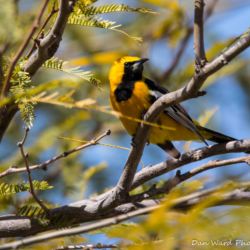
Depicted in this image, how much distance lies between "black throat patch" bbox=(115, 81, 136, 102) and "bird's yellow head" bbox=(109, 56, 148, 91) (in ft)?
0.52

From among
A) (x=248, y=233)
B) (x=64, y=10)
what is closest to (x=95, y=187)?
(x=64, y=10)

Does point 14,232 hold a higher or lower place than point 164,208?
lower

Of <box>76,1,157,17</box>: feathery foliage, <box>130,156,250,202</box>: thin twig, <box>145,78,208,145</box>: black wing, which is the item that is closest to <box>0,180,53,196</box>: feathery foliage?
<box>130,156,250,202</box>: thin twig

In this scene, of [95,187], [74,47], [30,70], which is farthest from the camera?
[74,47]

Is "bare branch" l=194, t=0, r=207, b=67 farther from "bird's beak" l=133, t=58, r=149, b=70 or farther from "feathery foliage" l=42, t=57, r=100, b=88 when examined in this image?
"bird's beak" l=133, t=58, r=149, b=70

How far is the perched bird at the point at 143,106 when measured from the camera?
304 centimetres

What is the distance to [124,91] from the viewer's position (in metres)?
3.23

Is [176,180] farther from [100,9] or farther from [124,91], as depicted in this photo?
[124,91]

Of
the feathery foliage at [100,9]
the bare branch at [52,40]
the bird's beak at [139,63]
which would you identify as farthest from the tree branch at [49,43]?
the bird's beak at [139,63]

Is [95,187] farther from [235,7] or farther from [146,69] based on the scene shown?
[235,7]

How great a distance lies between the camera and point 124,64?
12.3ft

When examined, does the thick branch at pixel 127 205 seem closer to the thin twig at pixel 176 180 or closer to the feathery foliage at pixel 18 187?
the thin twig at pixel 176 180

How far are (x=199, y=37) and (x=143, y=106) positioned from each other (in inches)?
61.4

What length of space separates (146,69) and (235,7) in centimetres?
338
